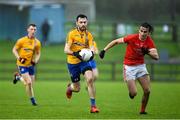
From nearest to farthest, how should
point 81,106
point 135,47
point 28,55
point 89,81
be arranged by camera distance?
point 135,47
point 89,81
point 81,106
point 28,55

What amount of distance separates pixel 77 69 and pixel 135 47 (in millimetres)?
1886

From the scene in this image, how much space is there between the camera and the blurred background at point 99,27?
1715 inches

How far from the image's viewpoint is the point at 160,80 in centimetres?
3972

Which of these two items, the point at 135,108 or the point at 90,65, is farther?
the point at 135,108

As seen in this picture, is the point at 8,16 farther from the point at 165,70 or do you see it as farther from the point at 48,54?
the point at 165,70

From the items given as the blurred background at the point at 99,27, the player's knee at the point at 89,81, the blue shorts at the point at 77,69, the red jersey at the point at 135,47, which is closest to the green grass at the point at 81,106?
the player's knee at the point at 89,81

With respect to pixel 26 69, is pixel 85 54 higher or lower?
higher

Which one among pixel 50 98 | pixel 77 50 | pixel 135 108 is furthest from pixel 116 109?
pixel 50 98

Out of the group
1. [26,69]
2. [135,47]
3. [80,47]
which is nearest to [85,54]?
[80,47]

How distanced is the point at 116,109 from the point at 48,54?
29.4m

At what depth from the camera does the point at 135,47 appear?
61.3ft

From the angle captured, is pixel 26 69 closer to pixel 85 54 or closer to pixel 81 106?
pixel 81 106

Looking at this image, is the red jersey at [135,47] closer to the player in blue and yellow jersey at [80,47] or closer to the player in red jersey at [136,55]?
the player in red jersey at [136,55]

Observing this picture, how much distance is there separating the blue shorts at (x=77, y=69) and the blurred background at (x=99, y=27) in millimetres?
21289
